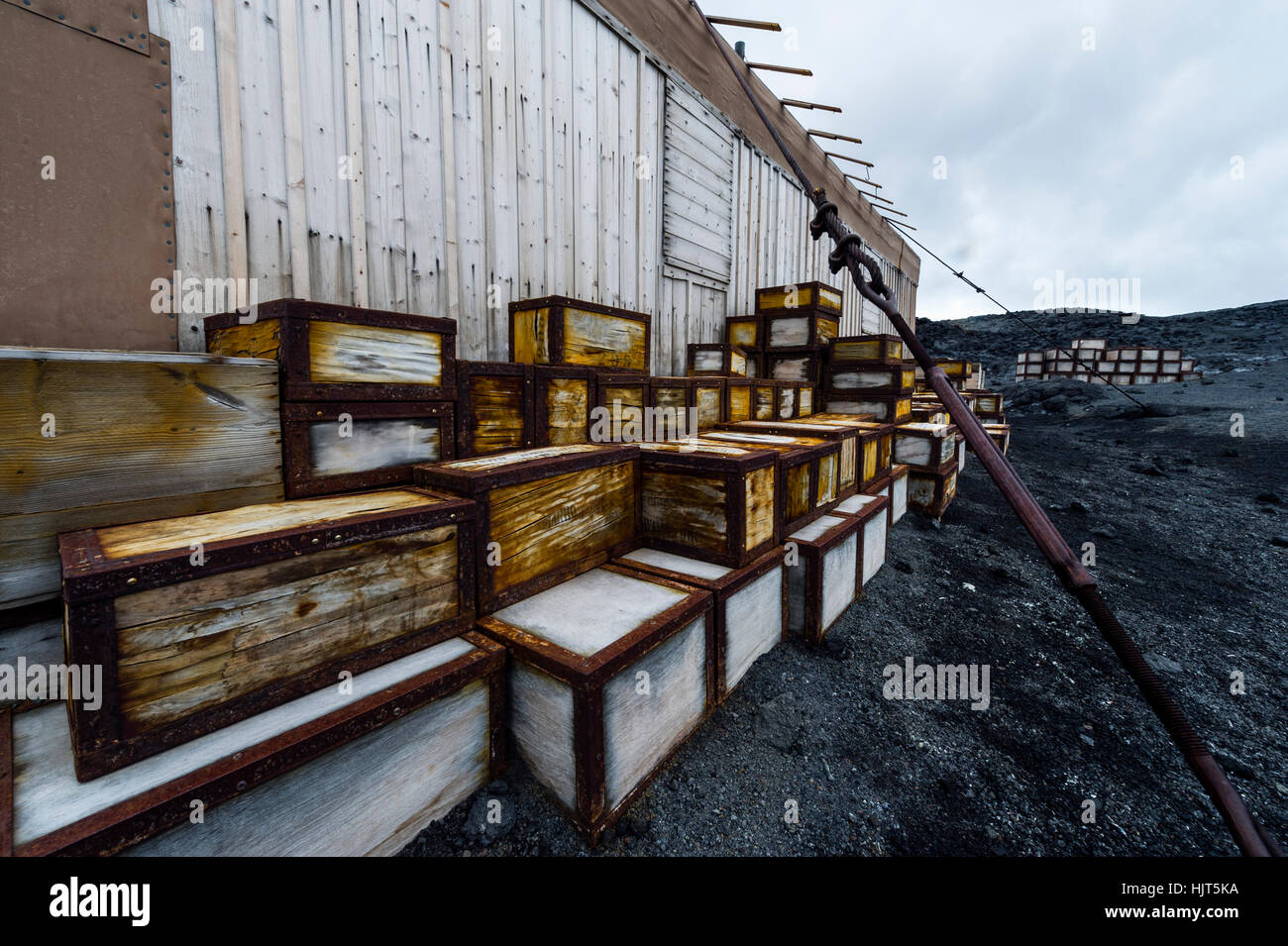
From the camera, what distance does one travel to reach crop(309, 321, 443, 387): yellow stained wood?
7.06ft

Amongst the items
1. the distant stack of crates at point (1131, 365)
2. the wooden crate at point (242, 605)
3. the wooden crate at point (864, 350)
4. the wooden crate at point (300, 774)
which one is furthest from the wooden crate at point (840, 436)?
the distant stack of crates at point (1131, 365)

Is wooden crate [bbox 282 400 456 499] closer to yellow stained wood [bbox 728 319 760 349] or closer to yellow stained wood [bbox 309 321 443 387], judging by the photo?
yellow stained wood [bbox 309 321 443 387]

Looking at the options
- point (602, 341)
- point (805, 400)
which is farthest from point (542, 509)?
point (805, 400)

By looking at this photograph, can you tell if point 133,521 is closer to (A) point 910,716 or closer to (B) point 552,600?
(B) point 552,600

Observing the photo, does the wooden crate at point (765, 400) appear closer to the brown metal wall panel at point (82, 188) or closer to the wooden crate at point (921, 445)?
the wooden crate at point (921, 445)

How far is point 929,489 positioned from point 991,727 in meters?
4.14

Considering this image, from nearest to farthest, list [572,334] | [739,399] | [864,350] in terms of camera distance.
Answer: [572,334] → [739,399] → [864,350]

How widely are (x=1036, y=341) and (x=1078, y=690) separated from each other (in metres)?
40.1

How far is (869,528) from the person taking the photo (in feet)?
13.8

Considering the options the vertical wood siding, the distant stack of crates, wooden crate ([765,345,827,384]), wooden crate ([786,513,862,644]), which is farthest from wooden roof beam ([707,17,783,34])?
the distant stack of crates

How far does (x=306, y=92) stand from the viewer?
2.88 metres

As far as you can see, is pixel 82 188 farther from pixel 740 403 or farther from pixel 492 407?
pixel 740 403
